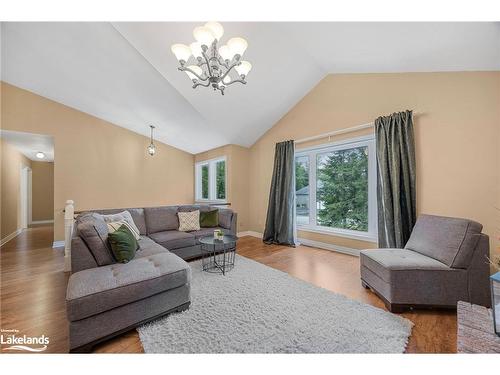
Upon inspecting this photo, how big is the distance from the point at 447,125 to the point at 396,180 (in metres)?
0.84

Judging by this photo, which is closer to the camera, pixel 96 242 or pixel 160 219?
pixel 96 242

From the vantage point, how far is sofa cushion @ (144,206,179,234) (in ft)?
10.9

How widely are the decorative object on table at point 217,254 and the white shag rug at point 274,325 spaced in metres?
0.53

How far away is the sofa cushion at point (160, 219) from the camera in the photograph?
3334 mm

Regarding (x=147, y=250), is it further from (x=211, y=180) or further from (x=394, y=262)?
(x=211, y=180)

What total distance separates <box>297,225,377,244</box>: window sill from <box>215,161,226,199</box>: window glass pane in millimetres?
2302

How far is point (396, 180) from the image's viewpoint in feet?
8.95

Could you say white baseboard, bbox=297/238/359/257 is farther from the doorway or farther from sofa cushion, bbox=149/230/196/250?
the doorway

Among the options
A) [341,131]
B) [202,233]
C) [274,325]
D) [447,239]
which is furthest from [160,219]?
[447,239]

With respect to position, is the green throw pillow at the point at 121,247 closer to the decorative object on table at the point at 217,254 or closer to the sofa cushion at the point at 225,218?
the decorative object on table at the point at 217,254

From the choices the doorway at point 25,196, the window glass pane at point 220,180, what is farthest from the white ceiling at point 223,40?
the doorway at point 25,196
